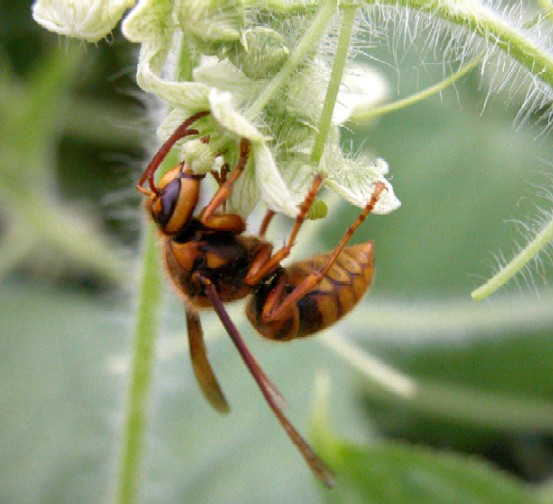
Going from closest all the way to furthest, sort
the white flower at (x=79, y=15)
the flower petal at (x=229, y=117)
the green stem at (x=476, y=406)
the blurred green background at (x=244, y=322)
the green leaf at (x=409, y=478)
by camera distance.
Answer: the flower petal at (x=229, y=117), the white flower at (x=79, y=15), the green leaf at (x=409, y=478), the blurred green background at (x=244, y=322), the green stem at (x=476, y=406)

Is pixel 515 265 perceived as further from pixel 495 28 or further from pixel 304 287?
pixel 304 287

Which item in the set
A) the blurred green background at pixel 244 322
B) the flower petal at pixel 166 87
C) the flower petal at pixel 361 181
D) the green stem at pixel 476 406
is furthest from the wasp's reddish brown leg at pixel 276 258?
the green stem at pixel 476 406

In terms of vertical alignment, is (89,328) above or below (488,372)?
below

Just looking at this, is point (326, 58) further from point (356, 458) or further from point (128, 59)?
point (128, 59)

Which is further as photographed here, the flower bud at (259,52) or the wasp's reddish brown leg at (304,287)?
the wasp's reddish brown leg at (304,287)

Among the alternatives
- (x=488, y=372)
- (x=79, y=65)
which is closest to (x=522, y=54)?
(x=488, y=372)

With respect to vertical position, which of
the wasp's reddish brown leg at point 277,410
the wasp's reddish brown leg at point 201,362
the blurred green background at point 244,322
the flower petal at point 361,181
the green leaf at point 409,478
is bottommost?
the blurred green background at point 244,322

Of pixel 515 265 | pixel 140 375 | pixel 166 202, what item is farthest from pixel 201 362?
pixel 515 265

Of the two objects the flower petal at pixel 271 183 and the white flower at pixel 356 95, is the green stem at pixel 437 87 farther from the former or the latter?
the flower petal at pixel 271 183
